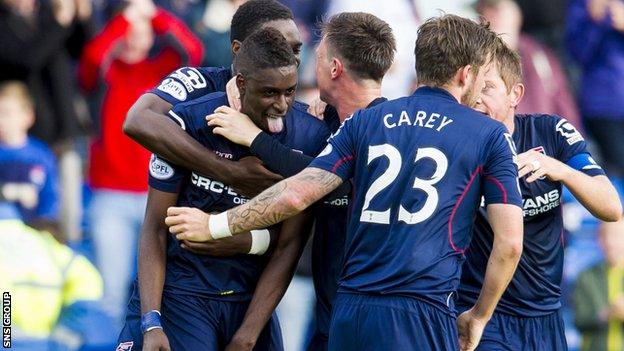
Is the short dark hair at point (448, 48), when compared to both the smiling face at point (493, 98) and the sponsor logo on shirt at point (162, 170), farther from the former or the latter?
the sponsor logo on shirt at point (162, 170)

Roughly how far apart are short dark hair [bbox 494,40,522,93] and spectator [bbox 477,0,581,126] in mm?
5047

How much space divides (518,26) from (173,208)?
710 cm

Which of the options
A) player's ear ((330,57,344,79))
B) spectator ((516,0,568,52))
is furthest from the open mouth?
spectator ((516,0,568,52))

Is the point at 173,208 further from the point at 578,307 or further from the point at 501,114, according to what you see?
the point at 578,307

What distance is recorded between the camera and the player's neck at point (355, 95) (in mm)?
7262

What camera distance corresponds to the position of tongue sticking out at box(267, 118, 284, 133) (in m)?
6.89

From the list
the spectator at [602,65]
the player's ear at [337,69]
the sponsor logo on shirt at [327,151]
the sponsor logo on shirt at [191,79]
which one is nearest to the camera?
the sponsor logo on shirt at [327,151]

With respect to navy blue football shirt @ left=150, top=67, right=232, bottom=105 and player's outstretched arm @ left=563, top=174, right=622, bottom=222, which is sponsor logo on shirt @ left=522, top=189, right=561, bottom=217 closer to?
player's outstretched arm @ left=563, top=174, right=622, bottom=222

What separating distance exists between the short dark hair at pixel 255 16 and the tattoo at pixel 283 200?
3.88 feet

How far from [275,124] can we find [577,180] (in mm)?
1697

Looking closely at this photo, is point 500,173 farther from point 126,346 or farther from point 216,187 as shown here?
point 126,346

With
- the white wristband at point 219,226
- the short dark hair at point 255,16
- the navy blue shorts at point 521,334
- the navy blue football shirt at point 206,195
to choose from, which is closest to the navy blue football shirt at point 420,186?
the white wristband at point 219,226

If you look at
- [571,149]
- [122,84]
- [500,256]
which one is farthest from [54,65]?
[500,256]

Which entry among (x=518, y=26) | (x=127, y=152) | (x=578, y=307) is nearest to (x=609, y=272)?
(x=578, y=307)
